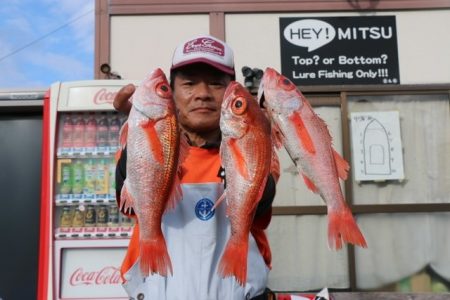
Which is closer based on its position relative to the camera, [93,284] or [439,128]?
[93,284]

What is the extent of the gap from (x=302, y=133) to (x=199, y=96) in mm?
556

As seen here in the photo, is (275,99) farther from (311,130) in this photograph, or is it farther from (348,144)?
(348,144)

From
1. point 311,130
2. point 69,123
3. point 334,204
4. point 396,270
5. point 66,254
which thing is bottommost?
point 396,270

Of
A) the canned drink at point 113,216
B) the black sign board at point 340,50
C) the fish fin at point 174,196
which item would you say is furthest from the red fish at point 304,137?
the black sign board at point 340,50

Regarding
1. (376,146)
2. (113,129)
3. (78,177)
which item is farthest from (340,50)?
(78,177)

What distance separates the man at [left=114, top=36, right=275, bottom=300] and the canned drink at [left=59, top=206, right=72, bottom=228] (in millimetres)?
2391

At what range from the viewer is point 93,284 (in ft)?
14.3

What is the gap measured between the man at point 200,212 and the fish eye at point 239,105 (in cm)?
40

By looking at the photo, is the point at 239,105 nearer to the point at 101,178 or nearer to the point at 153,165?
the point at 153,165

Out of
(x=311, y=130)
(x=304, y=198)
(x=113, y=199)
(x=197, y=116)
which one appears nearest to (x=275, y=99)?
(x=311, y=130)

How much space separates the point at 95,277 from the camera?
436 centimetres

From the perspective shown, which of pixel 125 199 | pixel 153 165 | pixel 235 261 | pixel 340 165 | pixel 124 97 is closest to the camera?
pixel 235 261

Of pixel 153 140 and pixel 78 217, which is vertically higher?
pixel 153 140

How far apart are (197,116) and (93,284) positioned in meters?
2.70
